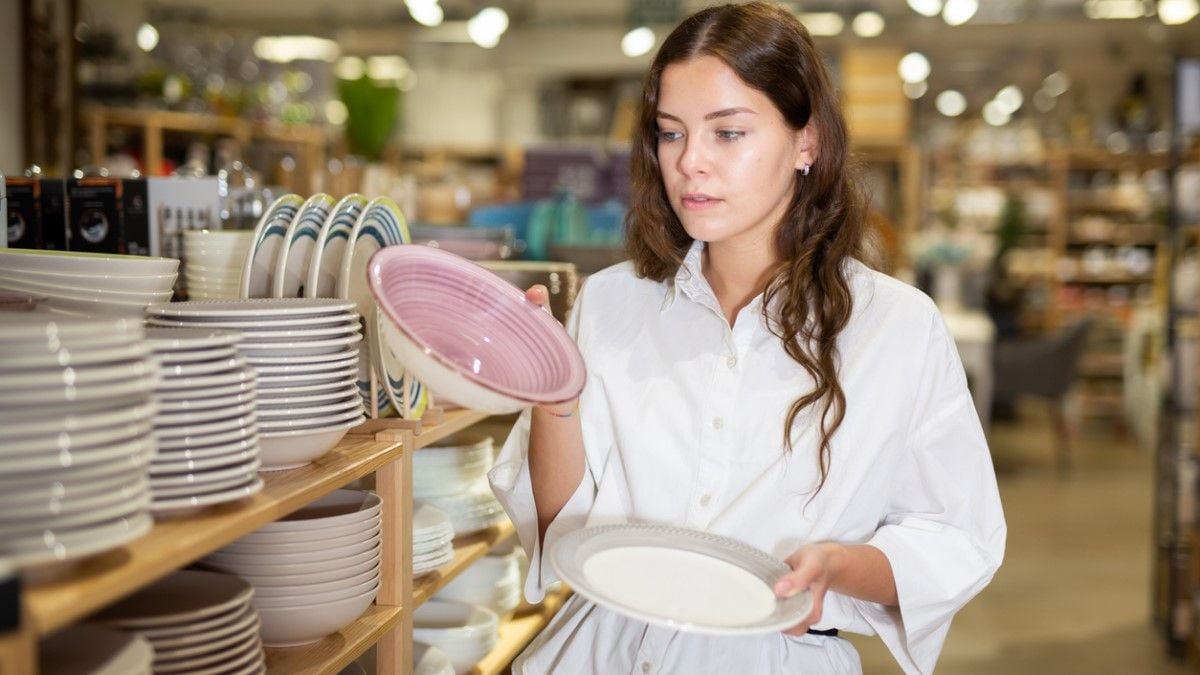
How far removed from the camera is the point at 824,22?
10117mm

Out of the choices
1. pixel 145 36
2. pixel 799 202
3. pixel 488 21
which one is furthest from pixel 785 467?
pixel 145 36

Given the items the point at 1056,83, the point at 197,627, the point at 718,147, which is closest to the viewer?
the point at 197,627

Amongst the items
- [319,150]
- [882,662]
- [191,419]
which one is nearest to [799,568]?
[191,419]

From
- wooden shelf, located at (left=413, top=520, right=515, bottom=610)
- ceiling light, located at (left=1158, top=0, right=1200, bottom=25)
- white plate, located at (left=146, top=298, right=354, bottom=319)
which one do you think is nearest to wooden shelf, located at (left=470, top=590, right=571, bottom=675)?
wooden shelf, located at (left=413, top=520, right=515, bottom=610)

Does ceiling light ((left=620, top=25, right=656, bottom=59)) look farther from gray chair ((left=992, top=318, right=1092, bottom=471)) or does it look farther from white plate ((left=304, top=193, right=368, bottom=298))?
white plate ((left=304, top=193, right=368, bottom=298))

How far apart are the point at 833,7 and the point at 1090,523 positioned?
5053 millimetres

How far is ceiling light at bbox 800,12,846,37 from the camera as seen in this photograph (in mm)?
9586

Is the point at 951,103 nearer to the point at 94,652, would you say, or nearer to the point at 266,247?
the point at 266,247

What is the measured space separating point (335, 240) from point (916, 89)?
12661 mm

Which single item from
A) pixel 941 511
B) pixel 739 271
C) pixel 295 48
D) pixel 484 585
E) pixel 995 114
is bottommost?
pixel 484 585

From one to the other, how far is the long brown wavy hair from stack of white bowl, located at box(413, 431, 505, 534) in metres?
0.62

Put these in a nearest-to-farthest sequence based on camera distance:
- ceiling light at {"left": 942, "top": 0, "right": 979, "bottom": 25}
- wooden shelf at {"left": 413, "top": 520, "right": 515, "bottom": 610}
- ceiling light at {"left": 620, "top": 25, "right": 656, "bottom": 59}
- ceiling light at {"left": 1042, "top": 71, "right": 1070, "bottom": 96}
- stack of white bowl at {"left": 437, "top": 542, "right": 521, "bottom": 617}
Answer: wooden shelf at {"left": 413, "top": 520, "right": 515, "bottom": 610} < stack of white bowl at {"left": 437, "top": 542, "right": 521, "bottom": 617} < ceiling light at {"left": 942, "top": 0, "right": 979, "bottom": 25} < ceiling light at {"left": 620, "top": 25, "right": 656, "bottom": 59} < ceiling light at {"left": 1042, "top": 71, "right": 1070, "bottom": 96}

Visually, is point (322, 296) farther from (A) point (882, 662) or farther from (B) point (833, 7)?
(B) point (833, 7)

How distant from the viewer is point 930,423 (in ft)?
5.26
